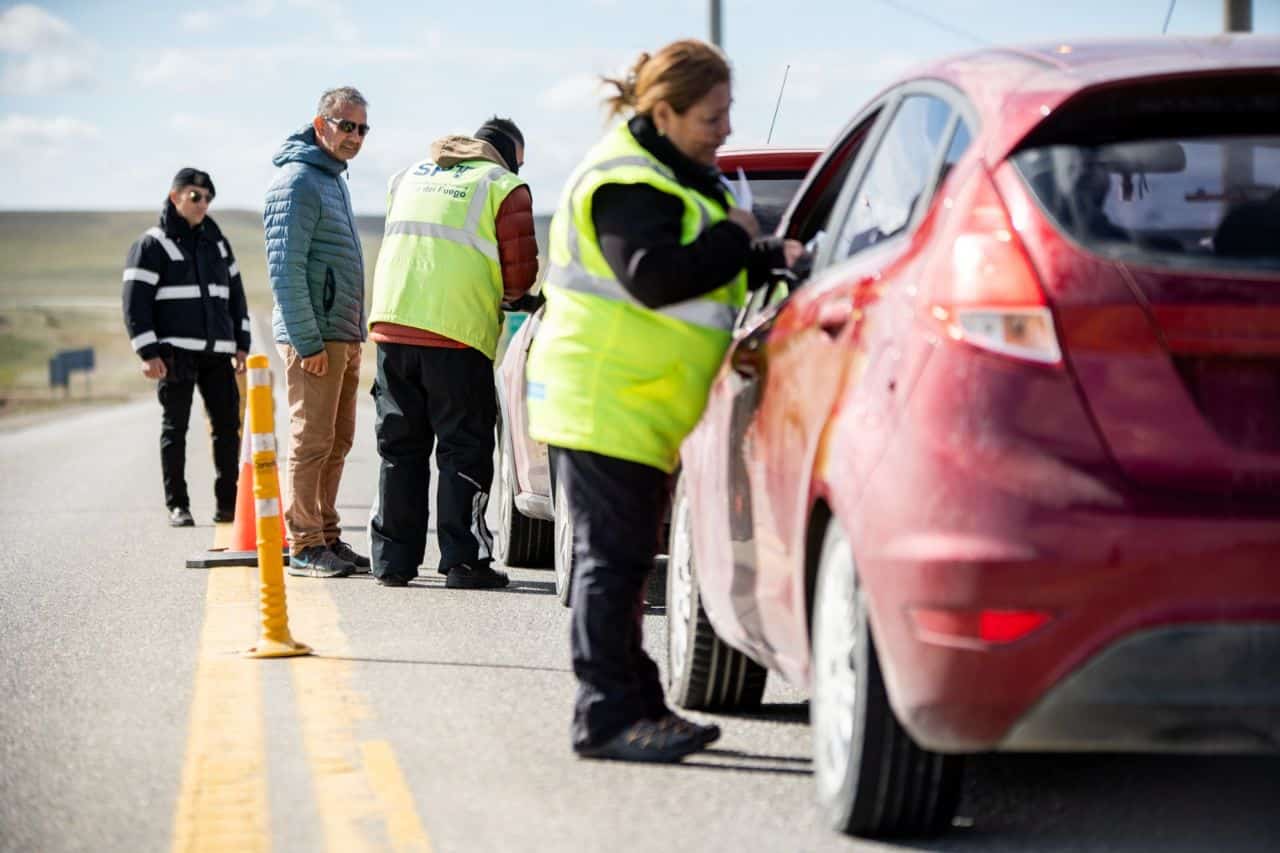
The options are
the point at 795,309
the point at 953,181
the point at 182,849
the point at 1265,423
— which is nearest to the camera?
the point at 1265,423

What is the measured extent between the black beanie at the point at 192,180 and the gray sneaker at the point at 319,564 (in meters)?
3.54

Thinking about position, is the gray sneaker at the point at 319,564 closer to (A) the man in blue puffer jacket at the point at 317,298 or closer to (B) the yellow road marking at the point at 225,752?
(A) the man in blue puffer jacket at the point at 317,298

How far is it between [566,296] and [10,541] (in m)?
7.39

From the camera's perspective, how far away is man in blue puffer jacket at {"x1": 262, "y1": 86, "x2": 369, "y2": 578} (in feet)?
30.1

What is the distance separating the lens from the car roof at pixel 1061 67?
4.07 meters

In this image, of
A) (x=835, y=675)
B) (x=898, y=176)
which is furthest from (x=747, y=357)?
(x=835, y=675)

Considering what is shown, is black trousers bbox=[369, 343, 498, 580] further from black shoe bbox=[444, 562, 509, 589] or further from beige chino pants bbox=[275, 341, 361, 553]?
beige chino pants bbox=[275, 341, 361, 553]

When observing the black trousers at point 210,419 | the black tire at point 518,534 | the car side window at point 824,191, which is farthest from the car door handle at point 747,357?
the black trousers at point 210,419

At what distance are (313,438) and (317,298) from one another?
640 millimetres

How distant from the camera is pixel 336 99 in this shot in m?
9.37

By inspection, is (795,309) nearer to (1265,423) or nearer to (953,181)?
(953,181)

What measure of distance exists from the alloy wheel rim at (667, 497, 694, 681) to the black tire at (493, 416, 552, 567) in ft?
11.7

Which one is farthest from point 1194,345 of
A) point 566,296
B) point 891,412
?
point 566,296

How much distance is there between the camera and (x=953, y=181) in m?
4.14
